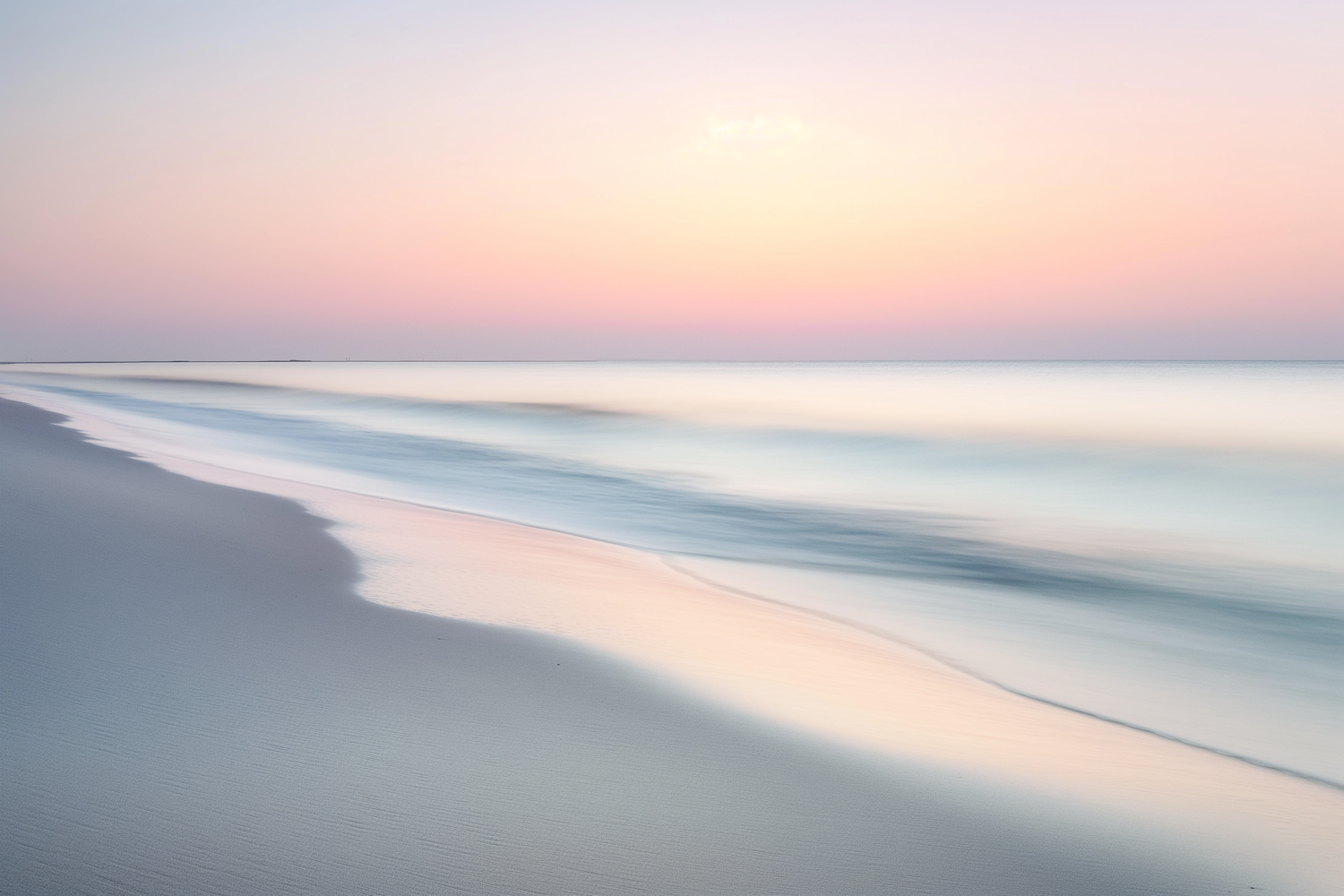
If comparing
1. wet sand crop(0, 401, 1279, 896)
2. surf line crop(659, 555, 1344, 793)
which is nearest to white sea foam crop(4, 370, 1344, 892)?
surf line crop(659, 555, 1344, 793)

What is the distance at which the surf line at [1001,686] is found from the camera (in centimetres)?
284

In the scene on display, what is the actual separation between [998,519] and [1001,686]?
6435 mm

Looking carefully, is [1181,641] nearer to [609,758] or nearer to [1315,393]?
[609,758]

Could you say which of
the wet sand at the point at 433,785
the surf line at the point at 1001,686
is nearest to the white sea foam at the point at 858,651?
the surf line at the point at 1001,686

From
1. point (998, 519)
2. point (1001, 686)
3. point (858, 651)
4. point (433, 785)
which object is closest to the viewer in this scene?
point (433, 785)

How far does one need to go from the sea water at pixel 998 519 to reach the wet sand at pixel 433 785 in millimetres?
1311

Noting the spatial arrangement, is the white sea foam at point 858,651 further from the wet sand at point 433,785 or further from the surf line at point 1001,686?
the wet sand at point 433,785

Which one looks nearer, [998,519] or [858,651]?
[858,651]

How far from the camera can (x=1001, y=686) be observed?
350 cm

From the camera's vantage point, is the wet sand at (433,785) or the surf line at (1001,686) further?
the surf line at (1001,686)

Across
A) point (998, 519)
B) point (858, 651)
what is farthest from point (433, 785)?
point (998, 519)

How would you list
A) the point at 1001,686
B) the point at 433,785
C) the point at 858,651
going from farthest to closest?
the point at 858,651
the point at 1001,686
the point at 433,785

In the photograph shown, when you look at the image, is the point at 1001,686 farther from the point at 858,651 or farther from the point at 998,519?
the point at 998,519

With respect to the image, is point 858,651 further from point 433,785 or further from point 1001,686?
point 433,785
